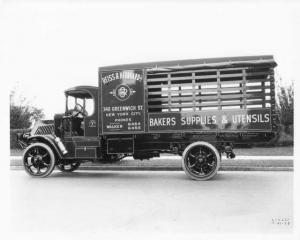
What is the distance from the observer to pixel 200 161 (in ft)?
29.2

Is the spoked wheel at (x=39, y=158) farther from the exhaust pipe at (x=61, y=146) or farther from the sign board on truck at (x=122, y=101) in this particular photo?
the sign board on truck at (x=122, y=101)

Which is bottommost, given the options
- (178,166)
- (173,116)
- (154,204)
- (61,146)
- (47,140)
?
(154,204)

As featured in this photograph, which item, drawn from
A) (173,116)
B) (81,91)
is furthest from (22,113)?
(173,116)

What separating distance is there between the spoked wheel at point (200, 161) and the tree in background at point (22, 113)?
183 inches

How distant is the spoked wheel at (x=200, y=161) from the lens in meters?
8.82

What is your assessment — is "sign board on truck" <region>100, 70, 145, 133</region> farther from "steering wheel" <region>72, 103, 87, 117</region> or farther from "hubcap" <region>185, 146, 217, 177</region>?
"hubcap" <region>185, 146, 217, 177</region>

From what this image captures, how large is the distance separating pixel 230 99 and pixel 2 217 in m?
5.37

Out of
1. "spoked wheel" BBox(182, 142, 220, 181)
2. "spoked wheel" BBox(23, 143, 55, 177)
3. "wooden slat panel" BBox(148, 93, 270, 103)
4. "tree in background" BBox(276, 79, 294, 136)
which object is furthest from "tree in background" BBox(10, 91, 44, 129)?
"tree in background" BBox(276, 79, 294, 136)

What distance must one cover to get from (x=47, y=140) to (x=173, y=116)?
3.44 meters

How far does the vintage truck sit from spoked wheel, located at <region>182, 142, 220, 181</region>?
0.02m

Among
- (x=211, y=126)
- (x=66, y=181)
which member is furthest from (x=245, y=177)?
(x=66, y=181)

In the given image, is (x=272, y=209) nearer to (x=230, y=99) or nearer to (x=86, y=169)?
(x=230, y=99)

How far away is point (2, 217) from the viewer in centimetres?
607

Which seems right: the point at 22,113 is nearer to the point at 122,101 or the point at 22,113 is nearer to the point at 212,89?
the point at 122,101
